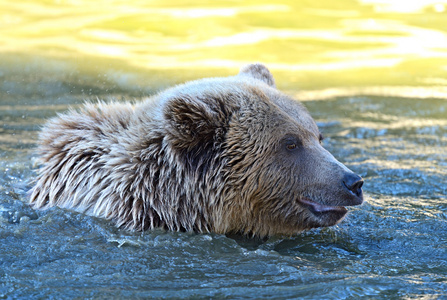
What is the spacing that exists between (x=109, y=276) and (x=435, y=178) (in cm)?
449

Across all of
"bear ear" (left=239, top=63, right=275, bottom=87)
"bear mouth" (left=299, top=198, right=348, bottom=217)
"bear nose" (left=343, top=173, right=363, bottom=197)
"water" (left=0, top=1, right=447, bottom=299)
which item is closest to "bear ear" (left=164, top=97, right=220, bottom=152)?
"water" (left=0, top=1, right=447, bottom=299)

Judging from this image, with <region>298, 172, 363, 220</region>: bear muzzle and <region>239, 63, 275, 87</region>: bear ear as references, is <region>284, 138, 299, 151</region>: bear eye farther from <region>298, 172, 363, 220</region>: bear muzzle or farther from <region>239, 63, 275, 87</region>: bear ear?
<region>239, 63, 275, 87</region>: bear ear

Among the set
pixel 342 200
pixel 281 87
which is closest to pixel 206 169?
pixel 342 200

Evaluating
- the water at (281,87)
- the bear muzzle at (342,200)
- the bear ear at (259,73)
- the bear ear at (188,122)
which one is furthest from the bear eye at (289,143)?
the bear ear at (259,73)

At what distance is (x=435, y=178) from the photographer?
754 cm

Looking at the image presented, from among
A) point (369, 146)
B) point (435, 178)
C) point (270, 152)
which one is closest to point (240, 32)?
point (369, 146)

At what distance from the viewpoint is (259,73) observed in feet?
21.2

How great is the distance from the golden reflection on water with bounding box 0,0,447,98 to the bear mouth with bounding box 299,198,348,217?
20.8 feet

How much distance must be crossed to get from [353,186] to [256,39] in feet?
34.6

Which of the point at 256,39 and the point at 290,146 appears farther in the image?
the point at 256,39

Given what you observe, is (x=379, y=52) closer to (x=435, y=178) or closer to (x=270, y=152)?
(x=435, y=178)

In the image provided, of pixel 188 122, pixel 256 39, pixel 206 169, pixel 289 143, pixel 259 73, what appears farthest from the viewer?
pixel 256 39

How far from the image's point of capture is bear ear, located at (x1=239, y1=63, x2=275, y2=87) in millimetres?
6418

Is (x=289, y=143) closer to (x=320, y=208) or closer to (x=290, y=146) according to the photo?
(x=290, y=146)
